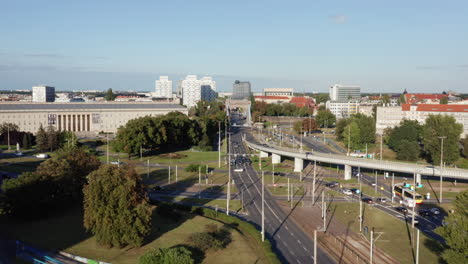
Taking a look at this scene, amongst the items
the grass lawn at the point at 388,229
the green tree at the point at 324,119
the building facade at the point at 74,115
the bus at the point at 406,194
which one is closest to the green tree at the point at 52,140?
the building facade at the point at 74,115

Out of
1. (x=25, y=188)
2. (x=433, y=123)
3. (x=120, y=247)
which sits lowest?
(x=120, y=247)

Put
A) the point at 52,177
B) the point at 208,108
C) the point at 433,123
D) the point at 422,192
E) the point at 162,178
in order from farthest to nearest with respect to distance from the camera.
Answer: the point at 208,108 < the point at 433,123 < the point at 162,178 < the point at 422,192 < the point at 52,177

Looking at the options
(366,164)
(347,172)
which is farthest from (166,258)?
(347,172)

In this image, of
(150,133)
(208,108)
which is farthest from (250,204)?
(208,108)

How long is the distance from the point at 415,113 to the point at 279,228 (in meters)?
99.1

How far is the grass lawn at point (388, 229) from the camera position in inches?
1308

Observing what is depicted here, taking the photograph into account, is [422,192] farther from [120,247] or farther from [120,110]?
[120,110]

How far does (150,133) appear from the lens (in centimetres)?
7812

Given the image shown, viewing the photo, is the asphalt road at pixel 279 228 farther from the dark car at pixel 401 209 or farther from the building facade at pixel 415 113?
the building facade at pixel 415 113

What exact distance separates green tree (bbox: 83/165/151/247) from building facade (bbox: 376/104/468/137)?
301ft

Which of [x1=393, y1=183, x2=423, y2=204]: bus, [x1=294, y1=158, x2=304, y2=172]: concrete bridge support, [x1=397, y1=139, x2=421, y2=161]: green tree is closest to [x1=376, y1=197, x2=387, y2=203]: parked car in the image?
[x1=393, y1=183, x2=423, y2=204]: bus

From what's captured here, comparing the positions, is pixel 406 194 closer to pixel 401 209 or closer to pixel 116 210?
pixel 401 209

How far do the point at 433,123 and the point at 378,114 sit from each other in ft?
184

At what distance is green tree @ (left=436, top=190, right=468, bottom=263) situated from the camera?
1100 inches
